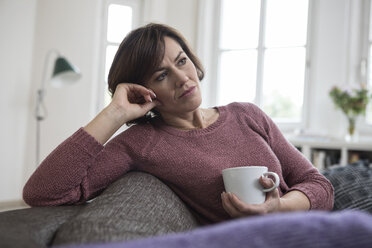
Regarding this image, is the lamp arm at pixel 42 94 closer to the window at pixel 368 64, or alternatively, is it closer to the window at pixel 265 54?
the window at pixel 265 54

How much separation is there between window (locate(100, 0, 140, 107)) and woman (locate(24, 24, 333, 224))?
332 cm

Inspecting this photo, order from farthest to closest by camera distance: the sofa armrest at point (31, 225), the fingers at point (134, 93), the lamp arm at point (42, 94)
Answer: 1. the lamp arm at point (42, 94)
2. the fingers at point (134, 93)
3. the sofa armrest at point (31, 225)

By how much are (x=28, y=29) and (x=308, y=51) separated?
3084 millimetres

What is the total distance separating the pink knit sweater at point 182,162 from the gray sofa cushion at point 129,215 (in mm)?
59

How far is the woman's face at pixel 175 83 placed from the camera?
3.99 feet

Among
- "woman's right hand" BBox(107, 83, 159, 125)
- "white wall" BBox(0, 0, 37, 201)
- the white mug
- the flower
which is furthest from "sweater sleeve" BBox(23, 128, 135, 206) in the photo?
"white wall" BBox(0, 0, 37, 201)

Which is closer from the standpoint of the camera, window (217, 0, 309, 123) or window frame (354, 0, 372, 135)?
window frame (354, 0, 372, 135)

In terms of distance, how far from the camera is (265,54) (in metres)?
4.32

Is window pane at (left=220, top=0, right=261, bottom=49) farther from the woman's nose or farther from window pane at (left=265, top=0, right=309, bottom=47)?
the woman's nose

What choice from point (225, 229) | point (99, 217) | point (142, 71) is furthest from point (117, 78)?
point (225, 229)

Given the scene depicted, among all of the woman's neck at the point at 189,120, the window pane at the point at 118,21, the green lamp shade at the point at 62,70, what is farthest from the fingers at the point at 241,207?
the window pane at the point at 118,21

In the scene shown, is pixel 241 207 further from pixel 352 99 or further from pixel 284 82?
pixel 284 82

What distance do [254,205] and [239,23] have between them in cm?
390

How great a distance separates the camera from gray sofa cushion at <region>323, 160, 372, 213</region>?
1285mm
